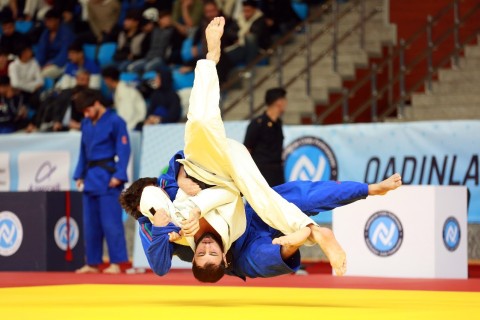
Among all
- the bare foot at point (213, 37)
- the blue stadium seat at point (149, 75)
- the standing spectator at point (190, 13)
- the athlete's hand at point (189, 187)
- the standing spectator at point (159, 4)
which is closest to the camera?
the bare foot at point (213, 37)

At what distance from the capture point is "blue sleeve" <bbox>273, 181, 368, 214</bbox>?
7410mm

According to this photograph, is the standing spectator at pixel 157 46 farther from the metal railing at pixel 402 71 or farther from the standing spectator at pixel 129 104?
the metal railing at pixel 402 71

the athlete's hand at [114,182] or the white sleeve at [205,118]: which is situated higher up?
the white sleeve at [205,118]

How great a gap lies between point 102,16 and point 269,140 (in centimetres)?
711

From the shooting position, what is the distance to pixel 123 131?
37.7 ft

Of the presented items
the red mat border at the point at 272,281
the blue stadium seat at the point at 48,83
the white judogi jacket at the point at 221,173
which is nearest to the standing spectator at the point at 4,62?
the blue stadium seat at the point at 48,83

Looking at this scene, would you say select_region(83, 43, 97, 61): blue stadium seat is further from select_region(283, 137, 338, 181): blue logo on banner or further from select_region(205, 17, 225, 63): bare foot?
select_region(205, 17, 225, 63): bare foot

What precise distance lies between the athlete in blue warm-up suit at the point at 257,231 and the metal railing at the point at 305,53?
→ 659 cm

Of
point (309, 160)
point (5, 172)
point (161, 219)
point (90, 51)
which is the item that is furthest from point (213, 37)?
point (90, 51)

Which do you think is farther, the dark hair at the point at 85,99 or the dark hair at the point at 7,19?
the dark hair at the point at 7,19

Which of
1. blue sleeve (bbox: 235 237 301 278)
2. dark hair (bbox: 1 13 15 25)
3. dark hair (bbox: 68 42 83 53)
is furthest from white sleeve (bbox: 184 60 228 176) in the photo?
dark hair (bbox: 1 13 15 25)

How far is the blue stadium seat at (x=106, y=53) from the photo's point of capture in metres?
16.8

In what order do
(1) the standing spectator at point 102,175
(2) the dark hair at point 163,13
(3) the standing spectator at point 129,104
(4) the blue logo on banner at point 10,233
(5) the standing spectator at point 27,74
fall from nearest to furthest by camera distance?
(1) the standing spectator at point 102,175 < (4) the blue logo on banner at point 10,233 < (3) the standing spectator at point 129,104 < (2) the dark hair at point 163,13 < (5) the standing spectator at point 27,74

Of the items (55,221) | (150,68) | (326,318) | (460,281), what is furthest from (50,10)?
(326,318)
